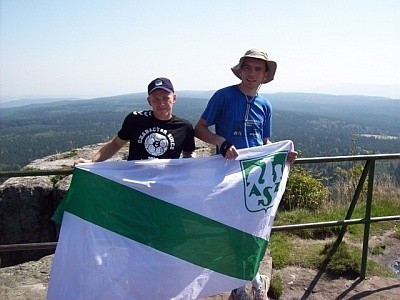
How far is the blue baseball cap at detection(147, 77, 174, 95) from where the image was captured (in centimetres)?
307

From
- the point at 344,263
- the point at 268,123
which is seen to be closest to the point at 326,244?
the point at 344,263

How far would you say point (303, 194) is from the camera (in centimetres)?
801

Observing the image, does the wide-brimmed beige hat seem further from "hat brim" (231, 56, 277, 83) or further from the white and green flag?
the white and green flag

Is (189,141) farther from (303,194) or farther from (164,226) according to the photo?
(303,194)

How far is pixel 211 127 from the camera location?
136 inches

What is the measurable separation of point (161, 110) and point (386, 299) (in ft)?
9.28

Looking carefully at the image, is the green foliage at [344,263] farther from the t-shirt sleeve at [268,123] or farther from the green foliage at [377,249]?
the t-shirt sleeve at [268,123]

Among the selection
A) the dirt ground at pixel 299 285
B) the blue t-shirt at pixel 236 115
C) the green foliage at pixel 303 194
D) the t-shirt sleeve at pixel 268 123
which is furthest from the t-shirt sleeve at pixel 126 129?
the green foliage at pixel 303 194

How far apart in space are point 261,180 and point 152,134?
973 mm

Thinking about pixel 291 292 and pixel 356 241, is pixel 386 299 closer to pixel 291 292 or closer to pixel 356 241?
pixel 291 292

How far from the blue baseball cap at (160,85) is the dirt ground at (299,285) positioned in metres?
1.92

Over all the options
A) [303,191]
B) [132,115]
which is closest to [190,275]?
[132,115]

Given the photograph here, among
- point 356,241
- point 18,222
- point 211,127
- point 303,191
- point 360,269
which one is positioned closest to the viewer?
point 211,127

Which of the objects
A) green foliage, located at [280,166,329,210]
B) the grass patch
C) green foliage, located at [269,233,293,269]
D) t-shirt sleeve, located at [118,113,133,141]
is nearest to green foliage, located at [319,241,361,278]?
the grass patch
